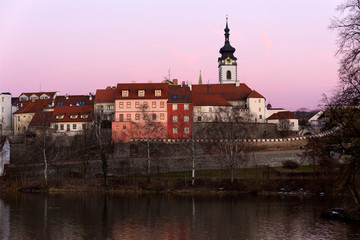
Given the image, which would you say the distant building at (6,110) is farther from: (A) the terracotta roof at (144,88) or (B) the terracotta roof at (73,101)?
(A) the terracotta roof at (144,88)

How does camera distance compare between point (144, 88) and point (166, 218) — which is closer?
point (166, 218)

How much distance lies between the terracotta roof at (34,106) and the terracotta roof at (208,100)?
3058 centimetres

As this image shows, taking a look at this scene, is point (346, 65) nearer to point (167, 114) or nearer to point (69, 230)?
point (69, 230)

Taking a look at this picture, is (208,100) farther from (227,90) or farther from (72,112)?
(72,112)

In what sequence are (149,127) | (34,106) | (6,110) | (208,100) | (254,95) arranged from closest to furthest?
(149,127), (208,100), (254,95), (34,106), (6,110)

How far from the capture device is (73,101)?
101562mm

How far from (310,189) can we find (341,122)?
28.9 metres

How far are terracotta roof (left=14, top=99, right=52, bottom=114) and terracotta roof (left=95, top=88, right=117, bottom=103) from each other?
14.2 meters

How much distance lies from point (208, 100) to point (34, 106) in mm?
35318

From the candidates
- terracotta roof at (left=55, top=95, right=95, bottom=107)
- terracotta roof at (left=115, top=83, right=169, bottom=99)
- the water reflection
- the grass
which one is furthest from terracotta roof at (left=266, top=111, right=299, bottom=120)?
the water reflection

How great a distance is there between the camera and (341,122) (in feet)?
86.9

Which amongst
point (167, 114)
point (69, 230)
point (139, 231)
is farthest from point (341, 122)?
Answer: point (167, 114)

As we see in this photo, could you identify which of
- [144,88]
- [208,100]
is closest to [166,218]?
[144,88]

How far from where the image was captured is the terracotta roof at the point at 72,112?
89.4m
